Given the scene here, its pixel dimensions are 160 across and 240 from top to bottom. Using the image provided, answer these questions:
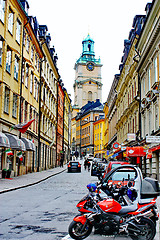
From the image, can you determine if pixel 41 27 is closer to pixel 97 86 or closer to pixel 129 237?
pixel 129 237

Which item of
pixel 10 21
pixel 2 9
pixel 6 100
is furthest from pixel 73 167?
pixel 2 9

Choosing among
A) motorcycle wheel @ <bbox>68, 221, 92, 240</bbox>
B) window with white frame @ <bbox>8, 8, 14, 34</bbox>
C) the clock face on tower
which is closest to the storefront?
window with white frame @ <bbox>8, 8, 14, 34</bbox>

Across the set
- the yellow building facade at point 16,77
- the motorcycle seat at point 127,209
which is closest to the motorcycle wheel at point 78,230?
the motorcycle seat at point 127,209

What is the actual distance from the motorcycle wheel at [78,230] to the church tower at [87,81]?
423ft

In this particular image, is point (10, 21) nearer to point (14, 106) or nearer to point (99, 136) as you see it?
point (14, 106)

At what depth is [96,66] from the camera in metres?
140

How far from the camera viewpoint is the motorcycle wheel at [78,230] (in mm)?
6738

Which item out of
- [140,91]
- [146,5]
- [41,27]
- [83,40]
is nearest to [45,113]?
[41,27]

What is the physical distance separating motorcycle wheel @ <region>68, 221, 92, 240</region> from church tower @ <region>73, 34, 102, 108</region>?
12896 cm

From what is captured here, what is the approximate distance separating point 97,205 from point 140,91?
27434 mm

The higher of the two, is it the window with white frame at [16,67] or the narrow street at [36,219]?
the window with white frame at [16,67]

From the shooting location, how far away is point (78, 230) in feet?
22.4

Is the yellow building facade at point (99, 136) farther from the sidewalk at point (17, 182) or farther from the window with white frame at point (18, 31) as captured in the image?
the sidewalk at point (17, 182)

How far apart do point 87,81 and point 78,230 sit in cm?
12984
